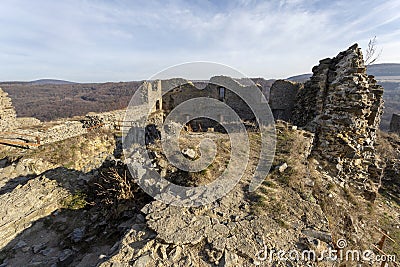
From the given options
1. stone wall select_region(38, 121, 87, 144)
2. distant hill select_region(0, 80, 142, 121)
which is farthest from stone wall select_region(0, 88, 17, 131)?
distant hill select_region(0, 80, 142, 121)

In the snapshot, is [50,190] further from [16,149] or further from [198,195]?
[16,149]

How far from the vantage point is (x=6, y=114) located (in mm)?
13086

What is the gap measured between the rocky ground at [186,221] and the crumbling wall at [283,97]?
269 inches

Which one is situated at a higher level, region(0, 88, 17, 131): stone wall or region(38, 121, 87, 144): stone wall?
region(0, 88, 17, 131): stone wall

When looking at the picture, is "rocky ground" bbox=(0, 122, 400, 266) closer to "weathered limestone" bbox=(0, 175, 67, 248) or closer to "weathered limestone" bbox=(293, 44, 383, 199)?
"weathered limestone" bbox=(0, 175, 67, 248)

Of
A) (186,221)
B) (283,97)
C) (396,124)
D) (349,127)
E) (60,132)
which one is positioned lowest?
(186,221)

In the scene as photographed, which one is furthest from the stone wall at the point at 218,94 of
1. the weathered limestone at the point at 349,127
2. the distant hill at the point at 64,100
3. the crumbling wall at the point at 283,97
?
the distant hill at the point at 64,100

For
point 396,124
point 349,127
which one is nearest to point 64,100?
point 396,124

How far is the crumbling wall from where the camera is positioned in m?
13.0

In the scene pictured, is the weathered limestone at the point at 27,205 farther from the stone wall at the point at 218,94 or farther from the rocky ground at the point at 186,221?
the stone wall at the point at 218,94

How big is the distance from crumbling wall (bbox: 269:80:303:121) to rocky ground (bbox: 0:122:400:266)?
682cm

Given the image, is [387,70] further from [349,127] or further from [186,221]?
[186,221]

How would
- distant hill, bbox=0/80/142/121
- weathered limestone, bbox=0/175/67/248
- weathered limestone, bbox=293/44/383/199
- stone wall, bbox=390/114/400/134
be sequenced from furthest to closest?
distant hill, bbox=0/80/142/121, stone wall, bbox=390/114/400/134, weathered limestone, bbox=293/44/383/199, weathered limestone, bbox=0/175/67/248

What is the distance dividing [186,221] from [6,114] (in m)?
15.3
